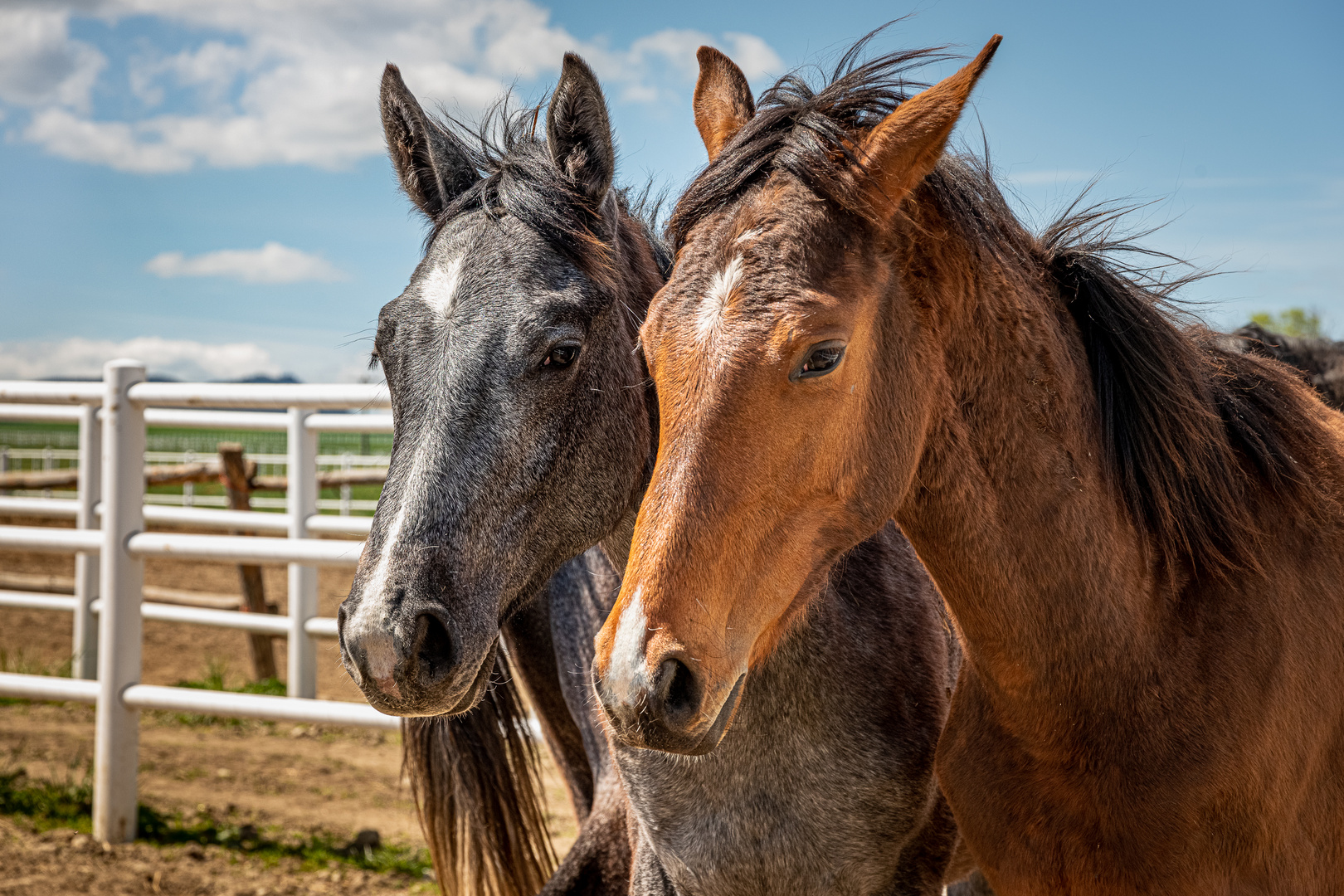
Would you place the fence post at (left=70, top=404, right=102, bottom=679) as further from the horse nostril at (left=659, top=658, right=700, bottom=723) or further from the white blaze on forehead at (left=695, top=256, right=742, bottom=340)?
the horse nostril at (left=659, top=658, right=700, bottom=723)

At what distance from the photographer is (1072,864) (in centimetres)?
187

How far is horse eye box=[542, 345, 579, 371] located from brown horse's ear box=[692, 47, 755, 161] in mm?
535

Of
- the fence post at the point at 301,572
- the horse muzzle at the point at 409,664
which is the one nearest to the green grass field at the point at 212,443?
the fence post at the point at 301,572

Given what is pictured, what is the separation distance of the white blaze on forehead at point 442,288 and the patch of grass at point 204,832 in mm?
3369

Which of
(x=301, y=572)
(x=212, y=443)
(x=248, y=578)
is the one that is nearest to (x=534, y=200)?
(x=301, y=572)

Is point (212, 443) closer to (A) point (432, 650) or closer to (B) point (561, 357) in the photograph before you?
(B) point (561, 357)

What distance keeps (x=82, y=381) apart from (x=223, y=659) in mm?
3877

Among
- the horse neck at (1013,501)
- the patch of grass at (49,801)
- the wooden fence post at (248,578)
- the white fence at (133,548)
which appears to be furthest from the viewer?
the wooden fence post at (248,578)

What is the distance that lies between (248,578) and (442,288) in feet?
21.9

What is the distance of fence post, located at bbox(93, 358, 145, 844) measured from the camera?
483cm

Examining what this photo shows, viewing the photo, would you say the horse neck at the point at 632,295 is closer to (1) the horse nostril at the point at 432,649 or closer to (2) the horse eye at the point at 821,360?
(1) the horse nostril at the point at 432,649

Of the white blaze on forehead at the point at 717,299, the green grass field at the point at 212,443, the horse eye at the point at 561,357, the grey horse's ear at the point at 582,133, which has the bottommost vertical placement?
the green grass field at the point at 212,443

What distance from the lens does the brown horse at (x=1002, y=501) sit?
1606 mm

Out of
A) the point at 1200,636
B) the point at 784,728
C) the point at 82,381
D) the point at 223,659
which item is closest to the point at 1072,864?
the point at 1200,636
